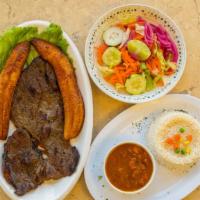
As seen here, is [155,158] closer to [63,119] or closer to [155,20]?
[63,119]

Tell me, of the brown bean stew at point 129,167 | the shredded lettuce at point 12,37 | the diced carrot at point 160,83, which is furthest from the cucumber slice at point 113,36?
the brown bean stew at point 129,167

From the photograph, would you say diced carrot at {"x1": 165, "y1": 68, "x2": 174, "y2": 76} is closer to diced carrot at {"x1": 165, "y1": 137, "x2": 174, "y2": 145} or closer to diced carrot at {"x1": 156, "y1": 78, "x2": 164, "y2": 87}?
diced carrot at {"x1": 156, "y1": 78, "x2": 164, "y2": 87}

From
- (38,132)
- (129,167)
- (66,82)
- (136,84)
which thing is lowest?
(129,167)

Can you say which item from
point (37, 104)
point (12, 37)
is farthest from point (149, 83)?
point (12, 37)

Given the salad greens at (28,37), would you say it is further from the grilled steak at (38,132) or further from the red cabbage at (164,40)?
the red cabbage at (164,40)

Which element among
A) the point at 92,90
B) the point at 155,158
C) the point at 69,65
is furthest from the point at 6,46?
the point at 155,158

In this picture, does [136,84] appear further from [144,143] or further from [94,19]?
[94,19]
